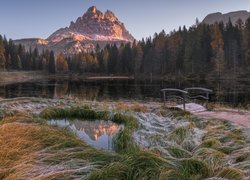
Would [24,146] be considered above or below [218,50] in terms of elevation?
below

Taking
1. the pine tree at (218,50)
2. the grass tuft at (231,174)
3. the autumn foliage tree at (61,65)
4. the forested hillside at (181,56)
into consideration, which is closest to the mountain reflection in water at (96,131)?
the grass tuft at (231,174)

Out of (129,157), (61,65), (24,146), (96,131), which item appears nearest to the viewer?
(129,157)

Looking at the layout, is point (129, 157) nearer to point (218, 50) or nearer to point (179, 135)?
point (179, 135)

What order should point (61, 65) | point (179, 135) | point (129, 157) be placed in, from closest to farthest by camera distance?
point (129, 157) < point (179, 135) < point (61, 65)

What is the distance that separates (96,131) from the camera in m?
10.1

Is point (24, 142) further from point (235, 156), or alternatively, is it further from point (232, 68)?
point (232, 68)

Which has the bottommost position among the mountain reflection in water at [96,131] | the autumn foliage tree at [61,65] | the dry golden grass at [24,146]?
the mountain reflection in water at [96,131]

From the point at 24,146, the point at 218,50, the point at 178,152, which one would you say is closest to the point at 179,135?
the point at 178,152

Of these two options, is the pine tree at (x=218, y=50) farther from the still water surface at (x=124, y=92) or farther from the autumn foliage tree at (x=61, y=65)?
the autumn foliage tree at (x=61, y=65)

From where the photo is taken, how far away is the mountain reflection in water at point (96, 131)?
28.2 ft

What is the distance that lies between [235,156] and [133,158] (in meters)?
2.14

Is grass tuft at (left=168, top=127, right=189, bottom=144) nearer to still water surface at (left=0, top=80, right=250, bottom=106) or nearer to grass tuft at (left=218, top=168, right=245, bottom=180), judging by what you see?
grass tuft at (left=218, top=168, right=245, bottom=180)

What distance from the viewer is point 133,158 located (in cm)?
543

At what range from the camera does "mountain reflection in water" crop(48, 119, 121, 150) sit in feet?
28.2
